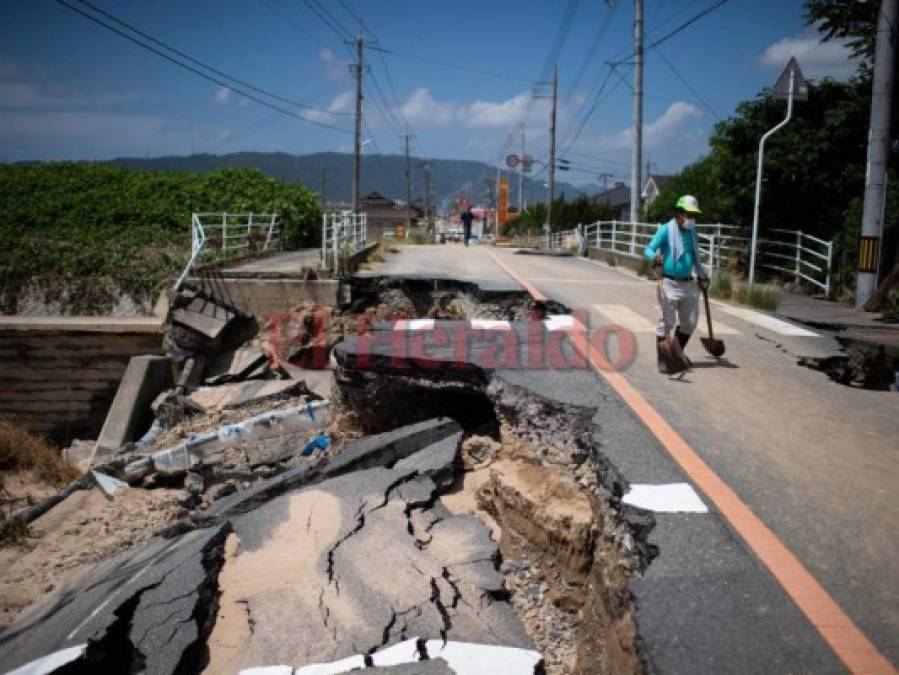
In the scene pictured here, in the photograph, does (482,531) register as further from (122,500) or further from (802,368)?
(122,500)

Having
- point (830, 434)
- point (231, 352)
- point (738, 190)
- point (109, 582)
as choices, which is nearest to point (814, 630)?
point (830, 434)

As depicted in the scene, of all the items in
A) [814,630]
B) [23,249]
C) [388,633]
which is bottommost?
[388,633]

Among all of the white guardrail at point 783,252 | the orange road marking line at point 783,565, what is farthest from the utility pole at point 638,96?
the orange road marking line at point 783,565

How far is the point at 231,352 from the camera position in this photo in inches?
508

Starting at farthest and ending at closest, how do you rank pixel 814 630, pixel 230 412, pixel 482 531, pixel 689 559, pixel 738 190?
pixel 738 190
pixel 230 412
pixel 482 531
pixel 689 559
pixel 814 630

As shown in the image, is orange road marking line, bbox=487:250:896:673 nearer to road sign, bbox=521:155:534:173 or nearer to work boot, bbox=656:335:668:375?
work boot, bbox=656:335:668:375

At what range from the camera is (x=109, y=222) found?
24.8 m

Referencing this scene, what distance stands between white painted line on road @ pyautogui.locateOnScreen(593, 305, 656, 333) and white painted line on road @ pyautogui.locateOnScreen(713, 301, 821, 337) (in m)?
1.60

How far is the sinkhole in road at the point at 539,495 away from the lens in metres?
3.28

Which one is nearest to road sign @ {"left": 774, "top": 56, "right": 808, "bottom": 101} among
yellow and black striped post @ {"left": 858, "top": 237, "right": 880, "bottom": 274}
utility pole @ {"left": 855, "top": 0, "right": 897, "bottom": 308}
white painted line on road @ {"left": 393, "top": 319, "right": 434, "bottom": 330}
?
utility pole @ {"left": 855, "top": 0, "right": 897, "bottom": 308}

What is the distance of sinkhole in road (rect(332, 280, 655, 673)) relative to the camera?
3.28 metres

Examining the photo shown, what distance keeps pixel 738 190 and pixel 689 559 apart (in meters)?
14.7

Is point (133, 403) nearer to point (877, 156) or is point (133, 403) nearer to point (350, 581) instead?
point (350, 581)

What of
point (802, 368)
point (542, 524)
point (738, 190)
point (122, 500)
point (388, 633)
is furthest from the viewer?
point (738, 190)
